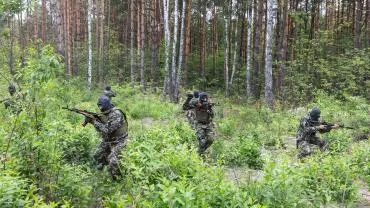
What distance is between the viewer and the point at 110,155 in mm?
7438

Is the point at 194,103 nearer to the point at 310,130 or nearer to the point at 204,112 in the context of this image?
the point at 204,112

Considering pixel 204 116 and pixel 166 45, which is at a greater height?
pixel 166 45

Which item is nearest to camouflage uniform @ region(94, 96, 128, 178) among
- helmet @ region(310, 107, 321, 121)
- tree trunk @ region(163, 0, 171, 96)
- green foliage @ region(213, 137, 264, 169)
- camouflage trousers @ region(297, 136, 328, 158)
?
green foliage @ region(213, 137, 264, 169)

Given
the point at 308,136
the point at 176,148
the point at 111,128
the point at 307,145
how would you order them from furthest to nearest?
the point at 308,136, the point at 307,145, the point at 111,128, the point at 176,148

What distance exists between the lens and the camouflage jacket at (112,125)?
24.2 feet

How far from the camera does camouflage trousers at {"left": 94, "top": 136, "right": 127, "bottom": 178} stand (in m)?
7.21

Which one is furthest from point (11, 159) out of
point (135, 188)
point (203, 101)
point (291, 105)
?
point (291, 105)

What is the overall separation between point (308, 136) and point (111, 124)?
14.4 feet

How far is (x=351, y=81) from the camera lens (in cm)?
1966

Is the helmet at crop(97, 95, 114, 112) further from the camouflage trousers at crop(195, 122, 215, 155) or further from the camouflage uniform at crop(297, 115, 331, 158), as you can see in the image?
the camouflage uniform at crop(297, 115, 331, 158)

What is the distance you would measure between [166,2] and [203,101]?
37.7 feet

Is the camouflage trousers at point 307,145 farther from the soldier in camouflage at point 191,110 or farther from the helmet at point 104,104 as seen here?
the helmet at point 104,104

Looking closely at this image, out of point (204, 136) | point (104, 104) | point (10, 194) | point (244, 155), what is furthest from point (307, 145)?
point (10, 194)

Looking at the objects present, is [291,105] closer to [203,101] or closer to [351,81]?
[351,81]
